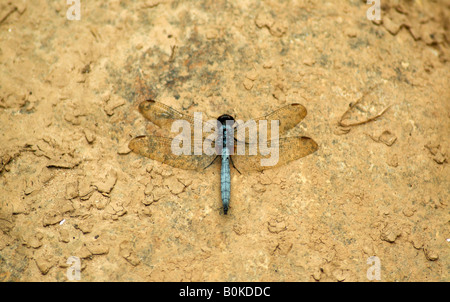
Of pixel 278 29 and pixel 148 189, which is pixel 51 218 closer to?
pixel 148 189

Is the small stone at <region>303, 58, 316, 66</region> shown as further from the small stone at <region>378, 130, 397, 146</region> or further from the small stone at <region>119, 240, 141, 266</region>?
the small stone at <region>119, 240, 141, 266</region>

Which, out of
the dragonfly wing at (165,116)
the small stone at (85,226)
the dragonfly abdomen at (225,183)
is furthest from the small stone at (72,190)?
the dragonfly abdomen at (225,183)

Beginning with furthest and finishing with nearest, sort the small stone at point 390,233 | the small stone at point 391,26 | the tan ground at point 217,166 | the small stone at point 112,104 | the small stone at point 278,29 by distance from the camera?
the small stone at point 391,26, the small stone at point 278,29, the small stone at point 112,104, the small stone at point 390,233, the tan ground at point 217,166

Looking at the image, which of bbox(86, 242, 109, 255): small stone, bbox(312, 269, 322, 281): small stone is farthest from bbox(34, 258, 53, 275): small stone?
bbox(312, 269, 322, 281): small stone

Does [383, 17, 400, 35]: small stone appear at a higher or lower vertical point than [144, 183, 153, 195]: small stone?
higher

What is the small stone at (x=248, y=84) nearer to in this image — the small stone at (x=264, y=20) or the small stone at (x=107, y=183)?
the small stone at (x=264, y=20)

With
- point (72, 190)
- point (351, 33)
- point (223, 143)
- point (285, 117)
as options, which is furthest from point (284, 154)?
point (72, 190)

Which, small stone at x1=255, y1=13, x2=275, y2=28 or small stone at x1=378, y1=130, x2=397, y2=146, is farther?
small stone at x1=255, y1=13, x2=275, y2=28

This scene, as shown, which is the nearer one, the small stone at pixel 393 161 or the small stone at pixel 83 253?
the small stone at pixel 83 253
